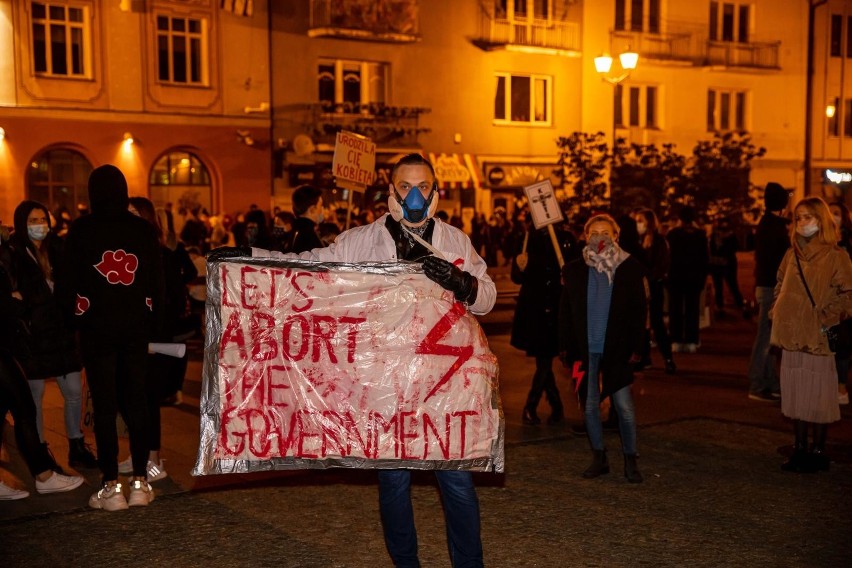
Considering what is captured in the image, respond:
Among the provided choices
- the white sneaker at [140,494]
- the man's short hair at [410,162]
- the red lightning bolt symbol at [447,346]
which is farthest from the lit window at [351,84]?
the red lightning bolt symbol at [447,346]

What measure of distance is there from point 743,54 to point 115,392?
37.7 metres

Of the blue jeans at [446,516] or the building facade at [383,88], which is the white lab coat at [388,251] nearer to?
the blue jeans at [446,516]

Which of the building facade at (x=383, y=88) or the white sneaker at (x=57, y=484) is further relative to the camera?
the building facade at (x=383, y=88)

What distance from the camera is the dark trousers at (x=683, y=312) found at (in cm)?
1345

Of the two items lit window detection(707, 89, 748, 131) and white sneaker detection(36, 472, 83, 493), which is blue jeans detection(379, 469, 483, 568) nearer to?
white sneaker detection(36, 472, 83, 493)

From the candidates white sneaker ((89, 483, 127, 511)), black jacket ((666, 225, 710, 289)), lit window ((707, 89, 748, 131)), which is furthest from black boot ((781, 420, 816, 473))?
lit window ((707, 89, 748, 131))

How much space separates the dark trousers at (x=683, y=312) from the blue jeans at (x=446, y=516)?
9281mm

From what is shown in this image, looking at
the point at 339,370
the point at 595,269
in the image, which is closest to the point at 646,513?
the point at 595,269

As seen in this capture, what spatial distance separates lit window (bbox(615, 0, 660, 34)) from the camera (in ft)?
122

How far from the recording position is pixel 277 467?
4836mm

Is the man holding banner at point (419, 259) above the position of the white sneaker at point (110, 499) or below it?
above

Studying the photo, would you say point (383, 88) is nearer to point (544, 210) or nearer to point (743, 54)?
point (743, 54)

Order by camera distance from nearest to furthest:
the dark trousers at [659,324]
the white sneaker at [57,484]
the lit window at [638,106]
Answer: the white sneaker at [57,484] < the dark trousers at [659,324] < the lit window at [638,106]

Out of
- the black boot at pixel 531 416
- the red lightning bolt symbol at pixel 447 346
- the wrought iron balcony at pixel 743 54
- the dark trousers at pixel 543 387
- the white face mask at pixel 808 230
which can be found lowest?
the black boot at pixel 531 416
